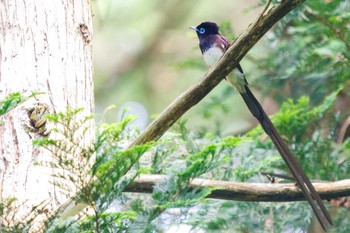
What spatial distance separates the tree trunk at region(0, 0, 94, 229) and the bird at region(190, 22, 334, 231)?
82 centimetres

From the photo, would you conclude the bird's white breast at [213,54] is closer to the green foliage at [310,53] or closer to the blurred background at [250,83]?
the blurred background at [250,83]

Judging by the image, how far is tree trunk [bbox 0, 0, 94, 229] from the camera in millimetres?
2223

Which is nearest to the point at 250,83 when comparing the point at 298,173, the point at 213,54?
the point at 213,54

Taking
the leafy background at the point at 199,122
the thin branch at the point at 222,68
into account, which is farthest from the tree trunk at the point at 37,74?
the thin branch at the point at 222,68

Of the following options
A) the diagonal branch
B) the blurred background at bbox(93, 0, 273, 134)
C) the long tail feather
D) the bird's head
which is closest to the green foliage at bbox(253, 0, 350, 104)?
the bird's head

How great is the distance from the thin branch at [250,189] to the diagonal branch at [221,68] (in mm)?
147

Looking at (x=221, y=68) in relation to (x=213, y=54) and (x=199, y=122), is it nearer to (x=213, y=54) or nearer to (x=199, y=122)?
(x=213, y=54)

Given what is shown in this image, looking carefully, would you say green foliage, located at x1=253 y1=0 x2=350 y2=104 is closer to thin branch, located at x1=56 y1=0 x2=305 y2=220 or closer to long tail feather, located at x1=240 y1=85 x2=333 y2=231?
long tail feather, located at x1=240 y1=85 x2=333 y2=231

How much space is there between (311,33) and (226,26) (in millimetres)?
540

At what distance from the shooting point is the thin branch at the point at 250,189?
2.24 meters

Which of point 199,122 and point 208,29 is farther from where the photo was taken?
point 199,122

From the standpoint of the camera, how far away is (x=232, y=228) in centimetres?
357

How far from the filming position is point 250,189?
Answer: 7.82ft

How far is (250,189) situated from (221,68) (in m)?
0.47
